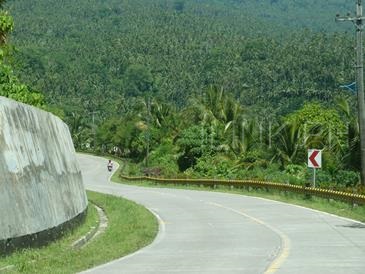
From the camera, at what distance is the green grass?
13.9 metres

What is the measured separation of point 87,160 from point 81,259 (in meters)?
89.5

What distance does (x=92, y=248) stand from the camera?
17219 millimetres

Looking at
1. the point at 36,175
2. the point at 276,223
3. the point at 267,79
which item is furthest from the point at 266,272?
the point at 267,79

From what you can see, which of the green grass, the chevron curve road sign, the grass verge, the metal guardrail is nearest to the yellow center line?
the green grass

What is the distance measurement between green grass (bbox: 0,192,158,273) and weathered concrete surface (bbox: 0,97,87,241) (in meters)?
0.51

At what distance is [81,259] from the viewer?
15023 mm

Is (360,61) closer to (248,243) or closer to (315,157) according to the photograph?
(315,157)

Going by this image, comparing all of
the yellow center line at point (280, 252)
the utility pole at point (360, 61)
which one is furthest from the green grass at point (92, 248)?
the utility pole at point (360, 61)

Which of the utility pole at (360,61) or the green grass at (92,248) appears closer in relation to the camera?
the green grass at (92,248)

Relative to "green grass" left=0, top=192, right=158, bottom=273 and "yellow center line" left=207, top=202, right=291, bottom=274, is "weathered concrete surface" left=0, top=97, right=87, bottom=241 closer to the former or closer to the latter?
"green grass" left=0, top=192, right=158, bottom=273

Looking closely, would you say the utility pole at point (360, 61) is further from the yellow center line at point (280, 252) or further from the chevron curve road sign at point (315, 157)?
the yellow center line at point (280, 252)

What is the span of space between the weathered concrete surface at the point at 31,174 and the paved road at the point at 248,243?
2.06 m

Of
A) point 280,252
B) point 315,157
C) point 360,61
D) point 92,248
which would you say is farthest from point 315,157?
point 92,248

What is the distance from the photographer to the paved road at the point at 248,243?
13852 mm
